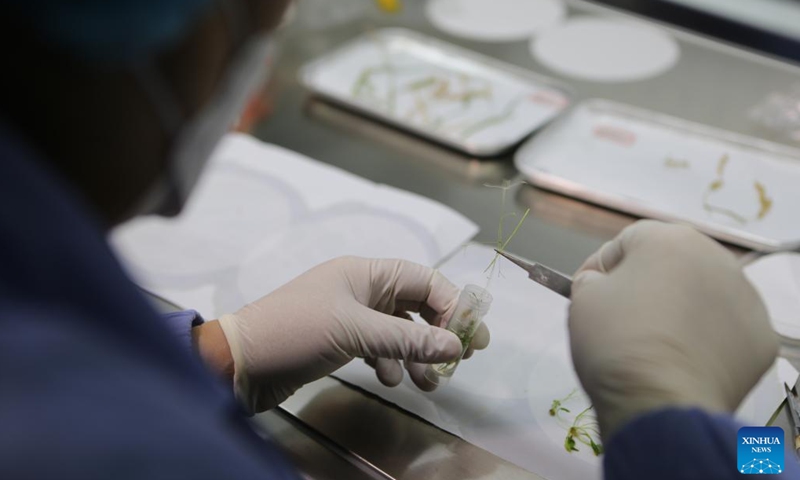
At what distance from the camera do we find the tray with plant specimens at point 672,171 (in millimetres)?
1146

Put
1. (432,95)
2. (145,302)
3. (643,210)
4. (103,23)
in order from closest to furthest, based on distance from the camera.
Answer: (103,23), (145,302), (643,210), (432,95)

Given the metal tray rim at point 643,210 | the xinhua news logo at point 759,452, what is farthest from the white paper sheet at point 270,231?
the xinhua news logo at point 759,452

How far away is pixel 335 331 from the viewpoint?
→ 0.89 meters

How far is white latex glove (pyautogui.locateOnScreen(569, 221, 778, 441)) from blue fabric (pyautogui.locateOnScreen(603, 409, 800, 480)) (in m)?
0.03

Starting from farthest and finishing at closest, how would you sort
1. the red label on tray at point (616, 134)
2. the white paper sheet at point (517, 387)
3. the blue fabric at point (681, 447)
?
1. the red label on tray at point (616, 134)
2. the white paper sheet at point (517, 387)
3. the blue fabric at point (681, 447)

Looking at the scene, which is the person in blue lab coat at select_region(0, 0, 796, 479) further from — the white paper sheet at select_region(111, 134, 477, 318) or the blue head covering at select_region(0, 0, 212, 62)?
the white paper sheet at select_region(111, 134, 477, 318)

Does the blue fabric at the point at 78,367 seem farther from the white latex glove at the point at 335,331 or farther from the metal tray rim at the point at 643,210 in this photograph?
the metal tray rim at the point at 643,210

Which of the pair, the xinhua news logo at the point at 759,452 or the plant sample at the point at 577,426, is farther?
the plant sample at the point at 577,426

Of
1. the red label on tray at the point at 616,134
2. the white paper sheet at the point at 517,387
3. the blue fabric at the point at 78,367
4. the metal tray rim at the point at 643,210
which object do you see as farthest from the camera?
the red label on tray at the point at 616,134

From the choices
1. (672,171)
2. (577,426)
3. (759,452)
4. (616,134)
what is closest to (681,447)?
(759,452)

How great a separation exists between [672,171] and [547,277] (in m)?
0.48

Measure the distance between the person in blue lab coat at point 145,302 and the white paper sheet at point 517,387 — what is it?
137 mm

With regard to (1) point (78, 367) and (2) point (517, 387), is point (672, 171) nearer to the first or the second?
(2) point (517, 387)

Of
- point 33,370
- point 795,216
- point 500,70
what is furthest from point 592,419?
point 500,70
